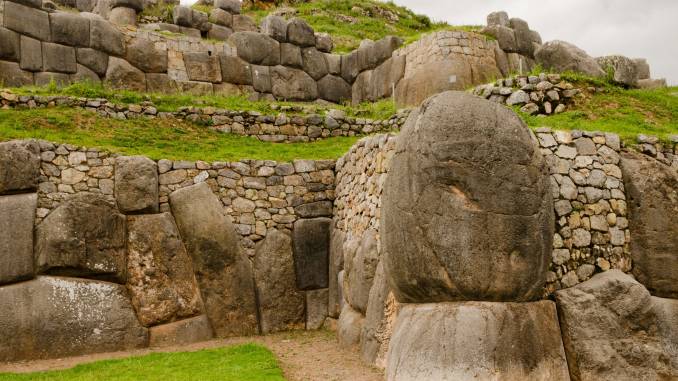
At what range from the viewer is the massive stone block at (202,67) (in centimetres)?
2198

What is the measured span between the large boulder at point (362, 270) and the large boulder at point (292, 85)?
477 inches

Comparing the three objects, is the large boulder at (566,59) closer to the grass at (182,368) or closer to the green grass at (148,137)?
the green grass at (148,137)

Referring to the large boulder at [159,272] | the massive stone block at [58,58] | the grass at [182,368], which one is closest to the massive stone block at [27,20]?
the massive stone block at [58,58]

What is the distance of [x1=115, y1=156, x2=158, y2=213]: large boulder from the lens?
1347 centimetres

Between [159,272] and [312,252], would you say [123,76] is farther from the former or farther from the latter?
[312,252]

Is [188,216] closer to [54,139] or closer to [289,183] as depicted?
[289,183]

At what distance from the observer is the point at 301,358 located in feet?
38.6

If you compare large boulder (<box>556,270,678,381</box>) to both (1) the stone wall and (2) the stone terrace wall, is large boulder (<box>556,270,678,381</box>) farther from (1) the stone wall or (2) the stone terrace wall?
(1) the stone wall

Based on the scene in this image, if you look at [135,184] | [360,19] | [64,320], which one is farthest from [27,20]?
[360,19]

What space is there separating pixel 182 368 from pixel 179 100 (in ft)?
31.6

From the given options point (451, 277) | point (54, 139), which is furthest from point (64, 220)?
point (451, 277)

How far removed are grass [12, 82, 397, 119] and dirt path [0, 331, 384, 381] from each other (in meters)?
7.27

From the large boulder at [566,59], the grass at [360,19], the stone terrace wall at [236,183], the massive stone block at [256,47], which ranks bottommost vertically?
the stone terrace wall at [236,183]

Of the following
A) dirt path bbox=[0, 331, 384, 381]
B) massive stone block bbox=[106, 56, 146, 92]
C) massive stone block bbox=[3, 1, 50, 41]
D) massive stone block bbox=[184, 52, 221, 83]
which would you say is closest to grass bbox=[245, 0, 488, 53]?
massive stone block bbox=[184, 52, 221, 83]
